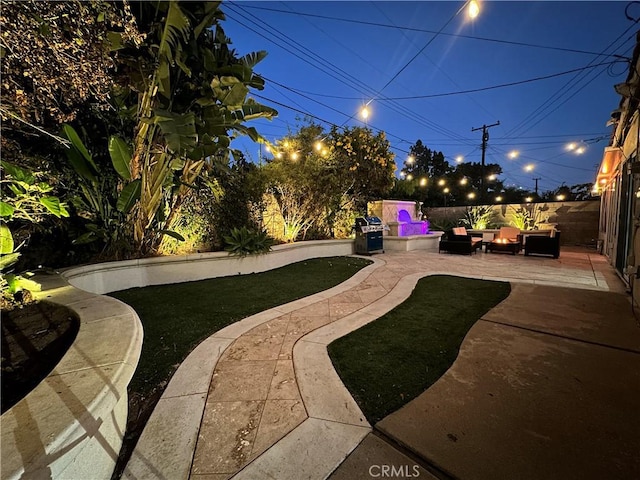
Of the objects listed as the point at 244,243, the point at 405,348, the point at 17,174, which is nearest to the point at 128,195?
the point at 17,174

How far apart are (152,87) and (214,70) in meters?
1.05

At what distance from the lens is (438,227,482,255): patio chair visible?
31.2ft

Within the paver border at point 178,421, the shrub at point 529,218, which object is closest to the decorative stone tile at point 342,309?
the paver border at point 178,421

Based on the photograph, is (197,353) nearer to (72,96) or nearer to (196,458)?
(196,458)

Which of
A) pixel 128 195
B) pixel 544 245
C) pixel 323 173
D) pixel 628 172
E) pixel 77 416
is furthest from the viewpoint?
pixel 323 173

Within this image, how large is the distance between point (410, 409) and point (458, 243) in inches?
355

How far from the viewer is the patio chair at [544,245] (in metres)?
8.50

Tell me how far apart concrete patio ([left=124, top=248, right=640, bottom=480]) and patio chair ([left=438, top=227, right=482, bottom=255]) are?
6.17 metres

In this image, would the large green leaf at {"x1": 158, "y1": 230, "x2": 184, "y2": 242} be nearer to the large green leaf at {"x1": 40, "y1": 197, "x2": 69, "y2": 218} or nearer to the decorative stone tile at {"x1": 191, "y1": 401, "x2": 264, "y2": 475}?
the large green leaf at {"x1": 40, "y1": 197, "x2": 69, "y2": 218}

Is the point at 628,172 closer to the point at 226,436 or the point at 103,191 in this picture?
the point at 226,436

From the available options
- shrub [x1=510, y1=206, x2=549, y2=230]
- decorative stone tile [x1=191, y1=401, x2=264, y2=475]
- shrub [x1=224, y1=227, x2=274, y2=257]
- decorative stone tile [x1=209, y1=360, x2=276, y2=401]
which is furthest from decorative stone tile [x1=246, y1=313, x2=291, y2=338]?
shrub [x1=510, y1=206, x2=549, y2=230]

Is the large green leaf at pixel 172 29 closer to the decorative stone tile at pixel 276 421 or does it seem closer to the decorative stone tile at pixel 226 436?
the decorative stone tile at pixel 226 436

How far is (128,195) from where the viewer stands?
4391 millimetres

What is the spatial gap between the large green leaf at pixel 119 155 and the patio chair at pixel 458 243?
388 inches
